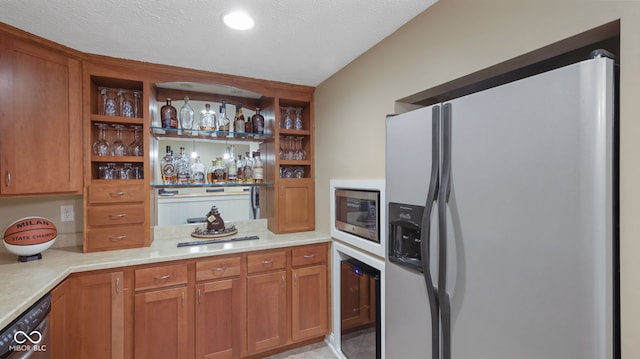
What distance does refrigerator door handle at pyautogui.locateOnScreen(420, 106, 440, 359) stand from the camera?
1.17 meters

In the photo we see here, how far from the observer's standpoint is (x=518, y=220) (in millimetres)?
912

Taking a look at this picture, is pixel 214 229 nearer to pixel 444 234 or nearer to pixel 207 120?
pixel 207 120

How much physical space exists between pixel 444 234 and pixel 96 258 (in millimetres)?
2134

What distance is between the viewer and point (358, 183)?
6.66 feet

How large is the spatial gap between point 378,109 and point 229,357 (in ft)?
6.85

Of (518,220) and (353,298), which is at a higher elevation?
(518,220)

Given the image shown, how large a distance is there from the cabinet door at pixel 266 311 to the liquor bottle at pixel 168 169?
1.08 m

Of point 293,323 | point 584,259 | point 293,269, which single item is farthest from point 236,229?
point 584,259

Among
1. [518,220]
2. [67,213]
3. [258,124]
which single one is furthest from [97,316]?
[518,220]

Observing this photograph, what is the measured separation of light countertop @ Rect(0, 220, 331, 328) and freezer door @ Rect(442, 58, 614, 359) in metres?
1.48

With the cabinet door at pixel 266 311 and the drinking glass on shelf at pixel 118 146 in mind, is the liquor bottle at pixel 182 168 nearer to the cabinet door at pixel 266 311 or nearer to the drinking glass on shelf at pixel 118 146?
the drinking glass on shelf at pixel 118 146

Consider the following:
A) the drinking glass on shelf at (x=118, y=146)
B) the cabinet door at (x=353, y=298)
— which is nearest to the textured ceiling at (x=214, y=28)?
the drinking glass on shelf at (x=118, y=146)

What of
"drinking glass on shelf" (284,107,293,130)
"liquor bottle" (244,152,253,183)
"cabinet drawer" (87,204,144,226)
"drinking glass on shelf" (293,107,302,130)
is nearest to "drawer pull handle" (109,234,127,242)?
"cabinet drawer" (87,204,144,226)

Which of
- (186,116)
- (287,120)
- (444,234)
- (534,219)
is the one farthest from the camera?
(287,120)
